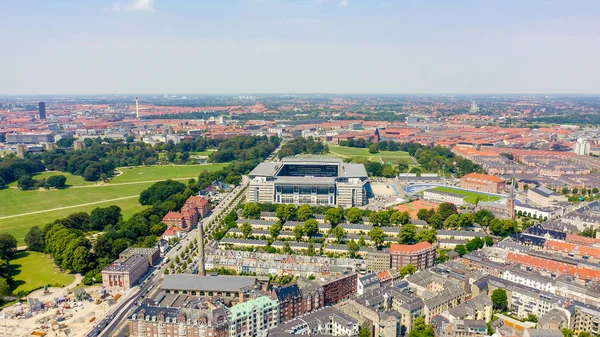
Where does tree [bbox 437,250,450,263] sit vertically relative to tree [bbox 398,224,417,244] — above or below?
below

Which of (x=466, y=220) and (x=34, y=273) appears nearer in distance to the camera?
(x=34, y=273)

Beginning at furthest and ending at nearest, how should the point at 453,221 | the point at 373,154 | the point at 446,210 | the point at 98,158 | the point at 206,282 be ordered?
the point at 373,154, the point at 98,158, the point at 446,210, the point at 453,221, the point at 206,282

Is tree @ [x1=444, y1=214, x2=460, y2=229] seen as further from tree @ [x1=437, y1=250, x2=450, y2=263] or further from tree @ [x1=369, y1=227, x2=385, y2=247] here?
tree @ [x1=369, y1=227, x2=385, y2=247]

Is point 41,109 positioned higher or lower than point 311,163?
higher

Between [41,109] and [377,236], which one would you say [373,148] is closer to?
[377,236]

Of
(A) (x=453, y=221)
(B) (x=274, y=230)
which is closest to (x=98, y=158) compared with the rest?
(B) (x=274, y=230)

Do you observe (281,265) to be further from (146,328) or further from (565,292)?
(565,292)

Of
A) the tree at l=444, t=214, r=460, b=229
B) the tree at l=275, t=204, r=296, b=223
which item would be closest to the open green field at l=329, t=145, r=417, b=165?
the tree at l=444, t=214, r=460, b=229
